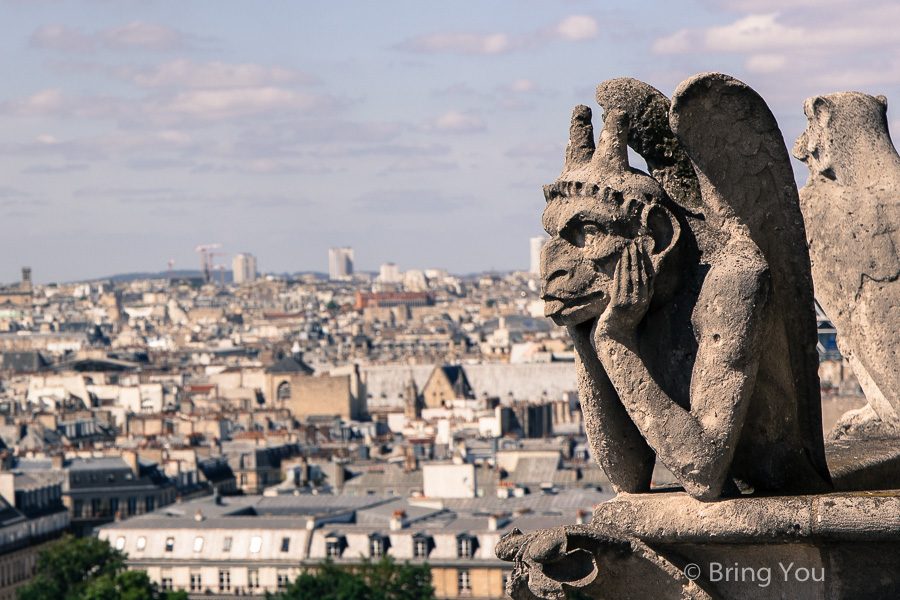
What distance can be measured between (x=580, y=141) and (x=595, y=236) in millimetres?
339

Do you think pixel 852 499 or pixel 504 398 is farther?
pixel 504 398

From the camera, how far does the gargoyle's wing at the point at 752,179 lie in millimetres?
6031

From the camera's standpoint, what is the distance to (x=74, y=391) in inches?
5379

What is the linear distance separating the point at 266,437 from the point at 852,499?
96.4 m

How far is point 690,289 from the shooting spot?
605 cm

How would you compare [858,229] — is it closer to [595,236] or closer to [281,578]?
[595,236]

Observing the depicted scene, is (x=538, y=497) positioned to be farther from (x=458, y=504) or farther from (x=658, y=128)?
(x=658, y=128)

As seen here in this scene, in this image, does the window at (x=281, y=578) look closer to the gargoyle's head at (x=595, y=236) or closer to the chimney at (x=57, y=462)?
the chimney at (x=57, y=462)

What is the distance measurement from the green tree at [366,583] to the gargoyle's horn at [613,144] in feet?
170

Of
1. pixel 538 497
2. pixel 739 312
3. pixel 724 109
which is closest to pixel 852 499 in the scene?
pixel 739 312

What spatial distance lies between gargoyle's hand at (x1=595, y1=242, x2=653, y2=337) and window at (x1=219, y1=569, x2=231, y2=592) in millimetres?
63558

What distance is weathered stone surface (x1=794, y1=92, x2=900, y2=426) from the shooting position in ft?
20.6

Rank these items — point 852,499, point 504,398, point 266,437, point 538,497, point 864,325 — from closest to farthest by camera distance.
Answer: point 852,499 < point 864,325 < point 538,497 < point 266,437 < point 504,398

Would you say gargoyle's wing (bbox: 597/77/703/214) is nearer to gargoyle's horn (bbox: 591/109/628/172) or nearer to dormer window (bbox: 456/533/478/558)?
gargoyle's horn (bbox: 591/109/628/172)
